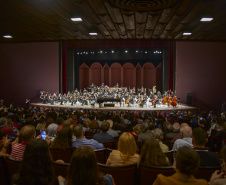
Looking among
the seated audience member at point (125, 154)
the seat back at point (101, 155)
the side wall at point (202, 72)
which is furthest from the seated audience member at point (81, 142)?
the side wall at point (202, 72)

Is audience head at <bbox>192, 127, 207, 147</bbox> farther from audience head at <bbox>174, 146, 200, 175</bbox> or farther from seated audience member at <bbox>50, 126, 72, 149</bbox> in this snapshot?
seated audience member at <bbox>50, 126, 72, 149</bbox>

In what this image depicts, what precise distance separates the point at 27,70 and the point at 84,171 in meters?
14.1

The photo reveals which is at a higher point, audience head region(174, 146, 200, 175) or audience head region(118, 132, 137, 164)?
audience head region(174, 146, 200, 175)

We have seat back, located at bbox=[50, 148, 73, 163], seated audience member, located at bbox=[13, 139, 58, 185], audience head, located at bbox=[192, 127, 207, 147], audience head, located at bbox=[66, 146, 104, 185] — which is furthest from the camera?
seat back, located at bbox=[50, 148, 73, 163]

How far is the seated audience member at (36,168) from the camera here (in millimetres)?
1505

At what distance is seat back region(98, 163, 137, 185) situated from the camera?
2033 mm

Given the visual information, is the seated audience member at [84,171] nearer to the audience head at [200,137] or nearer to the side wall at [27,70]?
the audience head at [200,137]

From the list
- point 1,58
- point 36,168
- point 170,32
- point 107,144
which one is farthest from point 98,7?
point 1,58

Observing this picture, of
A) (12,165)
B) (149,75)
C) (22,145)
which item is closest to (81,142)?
(22,145)

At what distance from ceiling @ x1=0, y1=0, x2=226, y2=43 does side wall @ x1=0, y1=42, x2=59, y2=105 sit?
5835 millimetres

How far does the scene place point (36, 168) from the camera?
5.11 feet

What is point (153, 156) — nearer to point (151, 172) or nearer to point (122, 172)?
point (151, 172)

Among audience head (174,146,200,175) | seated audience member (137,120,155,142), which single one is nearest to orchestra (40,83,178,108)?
seated audience member (137,120,155,142)

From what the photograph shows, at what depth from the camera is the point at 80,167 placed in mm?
1420
